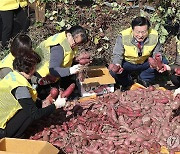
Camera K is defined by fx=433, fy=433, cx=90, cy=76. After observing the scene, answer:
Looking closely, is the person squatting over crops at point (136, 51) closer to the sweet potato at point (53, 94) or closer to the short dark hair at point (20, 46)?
the sweet potato at point (53, 94)

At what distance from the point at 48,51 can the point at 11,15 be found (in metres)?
1.55

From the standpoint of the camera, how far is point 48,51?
5223 millimetres

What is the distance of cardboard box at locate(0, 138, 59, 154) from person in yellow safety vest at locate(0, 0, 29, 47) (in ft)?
9.99

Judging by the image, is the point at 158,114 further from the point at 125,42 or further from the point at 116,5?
the point at 116,5

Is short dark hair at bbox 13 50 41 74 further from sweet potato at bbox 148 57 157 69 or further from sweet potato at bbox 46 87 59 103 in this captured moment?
sweet potato at bbox 148 57 157 69

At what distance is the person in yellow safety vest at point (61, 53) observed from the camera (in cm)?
507

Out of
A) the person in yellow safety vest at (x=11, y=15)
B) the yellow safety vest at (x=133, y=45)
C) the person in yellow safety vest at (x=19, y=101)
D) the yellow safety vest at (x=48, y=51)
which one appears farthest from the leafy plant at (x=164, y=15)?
the person in yellow safety vest at (x=19, y=101)

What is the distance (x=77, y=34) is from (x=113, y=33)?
190cm

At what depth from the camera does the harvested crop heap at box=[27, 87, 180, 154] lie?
4.07 meters

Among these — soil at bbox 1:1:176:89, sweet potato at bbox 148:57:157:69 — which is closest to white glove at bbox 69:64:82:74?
sweet potato at bbox 148:57:157:69

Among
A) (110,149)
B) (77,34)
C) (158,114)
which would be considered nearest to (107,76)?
(77,34)

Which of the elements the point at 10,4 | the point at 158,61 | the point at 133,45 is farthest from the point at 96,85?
the point at 10,4

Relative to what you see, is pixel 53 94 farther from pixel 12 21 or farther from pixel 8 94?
pixel 12 21

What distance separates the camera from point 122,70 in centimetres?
554
